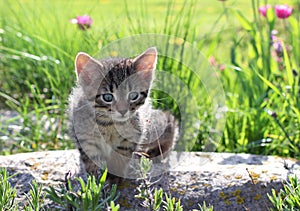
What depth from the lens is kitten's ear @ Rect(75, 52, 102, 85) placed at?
3080 mm

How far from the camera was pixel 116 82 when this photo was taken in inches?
124

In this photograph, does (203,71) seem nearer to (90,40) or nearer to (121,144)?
(90,40)

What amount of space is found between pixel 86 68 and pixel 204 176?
99 centimetres

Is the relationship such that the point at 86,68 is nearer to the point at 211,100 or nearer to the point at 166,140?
the point at 166,140

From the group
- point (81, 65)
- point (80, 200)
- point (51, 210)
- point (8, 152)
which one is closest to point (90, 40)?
point (8, 152)

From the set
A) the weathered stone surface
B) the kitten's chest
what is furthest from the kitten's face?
the weathered stone surface

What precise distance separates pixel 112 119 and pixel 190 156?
83 centimetres

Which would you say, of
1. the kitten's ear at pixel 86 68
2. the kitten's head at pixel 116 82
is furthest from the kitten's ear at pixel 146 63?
the kitten's ear at pixel 86 68

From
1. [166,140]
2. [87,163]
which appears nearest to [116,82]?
[87,163]

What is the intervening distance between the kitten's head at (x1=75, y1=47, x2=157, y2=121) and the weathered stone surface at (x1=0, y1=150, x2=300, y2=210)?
0.50 meters

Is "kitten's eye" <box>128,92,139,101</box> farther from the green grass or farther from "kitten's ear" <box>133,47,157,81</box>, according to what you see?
the green grass

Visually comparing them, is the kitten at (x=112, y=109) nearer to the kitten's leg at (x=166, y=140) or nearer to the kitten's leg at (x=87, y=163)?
the kitten's leg at (x=87, y=163)

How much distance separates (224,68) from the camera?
5023 mm

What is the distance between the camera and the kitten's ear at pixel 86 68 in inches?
121
